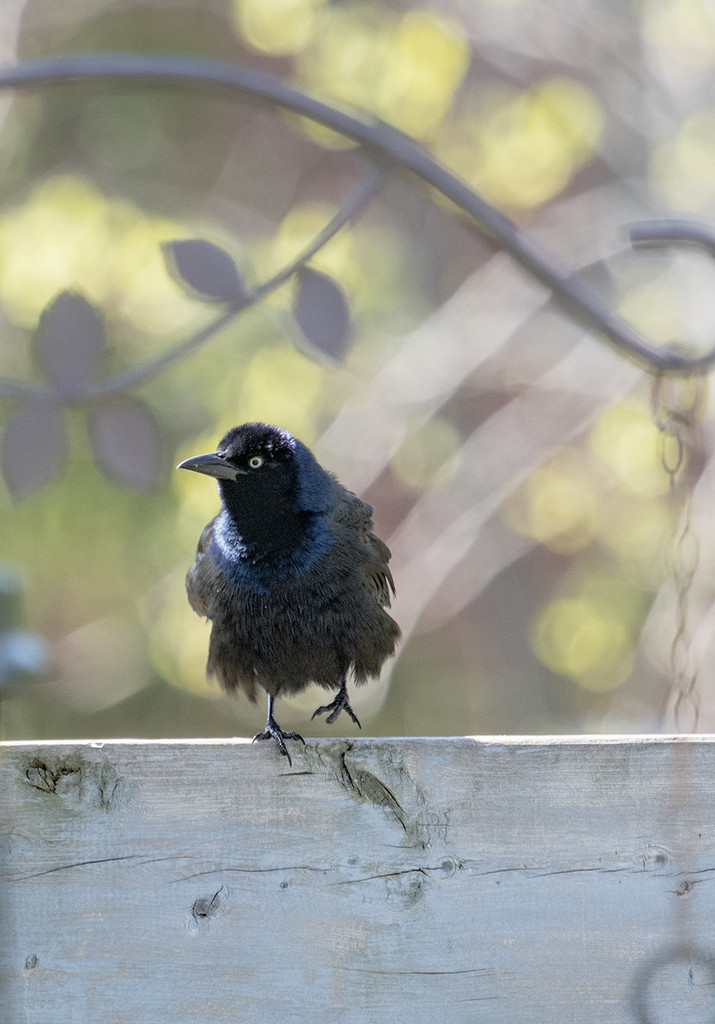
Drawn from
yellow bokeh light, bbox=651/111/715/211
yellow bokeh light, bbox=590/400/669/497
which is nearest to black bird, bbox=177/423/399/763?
yellow bokeh light, bbox=590/400/669/497

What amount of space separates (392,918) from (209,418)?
4366 millimetres

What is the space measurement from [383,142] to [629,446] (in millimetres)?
3932

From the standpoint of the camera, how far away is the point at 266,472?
8.98 ft

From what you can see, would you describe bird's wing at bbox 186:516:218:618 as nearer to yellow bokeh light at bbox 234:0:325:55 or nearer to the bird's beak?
the bird's beak

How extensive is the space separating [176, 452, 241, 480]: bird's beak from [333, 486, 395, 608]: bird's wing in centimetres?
28

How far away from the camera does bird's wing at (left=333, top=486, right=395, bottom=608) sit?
275 cm

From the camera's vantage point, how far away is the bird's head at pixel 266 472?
2697 mm

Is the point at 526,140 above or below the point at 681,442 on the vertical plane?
above

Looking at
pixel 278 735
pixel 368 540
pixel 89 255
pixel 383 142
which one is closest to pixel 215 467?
pixel 368 540

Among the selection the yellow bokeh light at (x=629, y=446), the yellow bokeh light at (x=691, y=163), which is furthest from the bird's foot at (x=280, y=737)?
the yellow bokeh light at (x=691, y=163)

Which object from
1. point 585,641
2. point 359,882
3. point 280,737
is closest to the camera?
point 359,882

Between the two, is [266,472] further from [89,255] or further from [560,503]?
[560,503]

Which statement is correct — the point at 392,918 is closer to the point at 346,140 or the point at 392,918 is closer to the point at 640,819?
the point at 640,819

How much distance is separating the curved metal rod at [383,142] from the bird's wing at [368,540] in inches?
39.6
